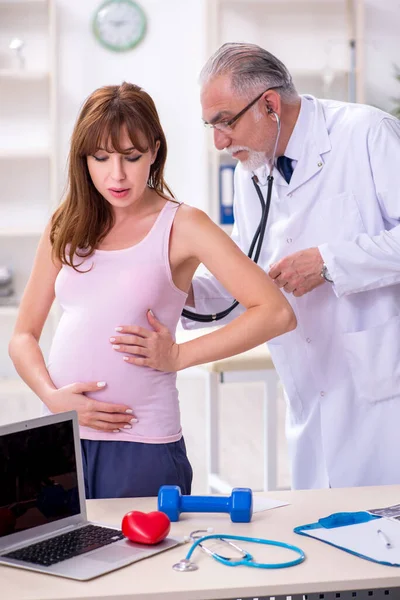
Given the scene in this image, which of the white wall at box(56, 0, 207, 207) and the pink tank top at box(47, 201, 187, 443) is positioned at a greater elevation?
the white wall at box(56, 0, 207, 207)

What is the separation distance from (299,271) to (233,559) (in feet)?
2.57

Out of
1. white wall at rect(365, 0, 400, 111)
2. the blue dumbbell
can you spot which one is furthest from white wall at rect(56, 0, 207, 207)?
the blue dumbbell

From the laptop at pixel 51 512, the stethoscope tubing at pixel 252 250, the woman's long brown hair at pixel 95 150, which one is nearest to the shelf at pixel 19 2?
the stethoscope tubing at pixel 252 250

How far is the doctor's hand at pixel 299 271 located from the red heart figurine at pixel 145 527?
0.71 meters

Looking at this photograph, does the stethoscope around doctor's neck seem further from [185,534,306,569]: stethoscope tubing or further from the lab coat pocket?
[185,534,306,569]: stethoscope tubing

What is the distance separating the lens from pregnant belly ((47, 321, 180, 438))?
5.00ft

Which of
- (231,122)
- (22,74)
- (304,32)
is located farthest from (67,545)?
(304,32)

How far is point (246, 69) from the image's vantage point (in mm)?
1914

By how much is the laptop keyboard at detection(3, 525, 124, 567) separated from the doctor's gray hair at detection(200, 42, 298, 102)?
1048 millimetres

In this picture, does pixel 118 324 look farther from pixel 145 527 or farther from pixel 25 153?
pixel 25 153

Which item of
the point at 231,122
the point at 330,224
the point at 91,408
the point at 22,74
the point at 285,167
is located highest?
the point at 22,74

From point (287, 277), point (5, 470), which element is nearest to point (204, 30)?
point (287, 277)

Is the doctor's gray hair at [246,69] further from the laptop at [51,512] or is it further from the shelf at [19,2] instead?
the shelf at [19,2]

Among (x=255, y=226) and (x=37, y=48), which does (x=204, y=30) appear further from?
(x=255, y=226)
